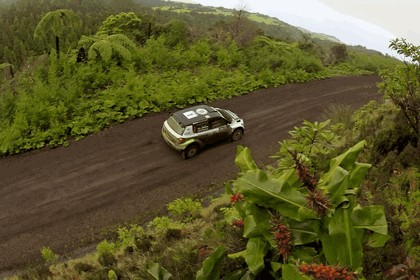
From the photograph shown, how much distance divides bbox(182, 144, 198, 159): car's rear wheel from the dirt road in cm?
19

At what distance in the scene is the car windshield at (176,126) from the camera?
1260 centimetres

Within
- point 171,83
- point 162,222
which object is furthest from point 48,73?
point 162,222

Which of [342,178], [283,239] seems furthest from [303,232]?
[342,178]

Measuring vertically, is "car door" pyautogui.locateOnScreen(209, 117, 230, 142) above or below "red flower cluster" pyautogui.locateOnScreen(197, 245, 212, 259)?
below

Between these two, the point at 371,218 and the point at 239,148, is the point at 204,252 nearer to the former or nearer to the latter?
the point at 239,148

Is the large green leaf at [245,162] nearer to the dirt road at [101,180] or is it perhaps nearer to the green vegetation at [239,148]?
the green vegetation at [239,148]

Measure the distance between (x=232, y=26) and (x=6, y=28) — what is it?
52.5ft

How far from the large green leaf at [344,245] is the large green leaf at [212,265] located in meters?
1.04

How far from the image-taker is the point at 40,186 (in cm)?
1168

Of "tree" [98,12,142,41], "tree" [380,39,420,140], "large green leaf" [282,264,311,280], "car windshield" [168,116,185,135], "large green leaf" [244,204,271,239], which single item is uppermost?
"tree" [380,39,420,140]

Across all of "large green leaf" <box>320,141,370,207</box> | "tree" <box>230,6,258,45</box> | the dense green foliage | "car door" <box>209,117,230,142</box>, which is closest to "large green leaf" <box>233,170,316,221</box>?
"large green leaf" <box>320,141,370,207</box>

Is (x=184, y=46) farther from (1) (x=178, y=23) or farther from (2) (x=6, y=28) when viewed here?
(2) (x=6, y=28)

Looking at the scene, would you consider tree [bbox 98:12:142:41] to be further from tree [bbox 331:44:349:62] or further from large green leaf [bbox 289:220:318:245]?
large green leaf [bbox 289:220:318:245]

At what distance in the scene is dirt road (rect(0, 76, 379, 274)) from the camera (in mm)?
10125
